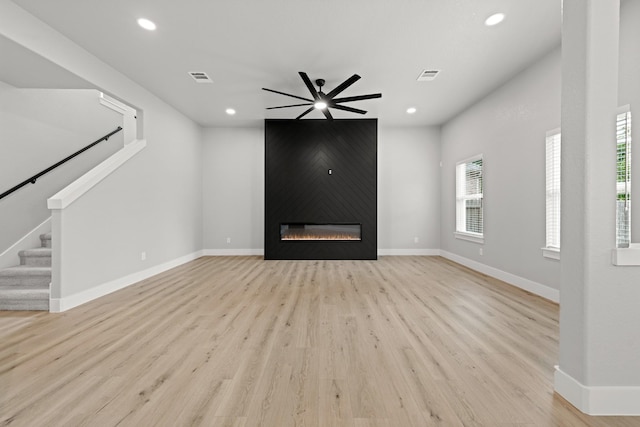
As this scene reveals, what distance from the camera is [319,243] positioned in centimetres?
629

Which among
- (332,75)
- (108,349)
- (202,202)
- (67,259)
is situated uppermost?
(332,75)

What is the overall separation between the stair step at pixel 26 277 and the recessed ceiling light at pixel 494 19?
17.8 ft

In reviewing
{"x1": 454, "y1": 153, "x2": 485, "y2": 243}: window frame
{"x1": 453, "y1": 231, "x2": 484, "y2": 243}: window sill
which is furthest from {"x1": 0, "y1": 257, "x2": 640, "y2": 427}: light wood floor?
{"x1": 454, "y1": 153, "x2": 485, "y2": 243}: window frame

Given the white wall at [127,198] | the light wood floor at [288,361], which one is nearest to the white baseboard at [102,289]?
the white wall at [127,198]

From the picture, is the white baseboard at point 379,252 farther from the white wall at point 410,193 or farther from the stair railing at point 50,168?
the stair railing at point 50,168

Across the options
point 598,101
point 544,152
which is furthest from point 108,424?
point 544,152

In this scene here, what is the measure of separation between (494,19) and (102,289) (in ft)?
17.4

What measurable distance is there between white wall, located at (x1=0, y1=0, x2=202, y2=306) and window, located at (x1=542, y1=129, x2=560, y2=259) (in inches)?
213

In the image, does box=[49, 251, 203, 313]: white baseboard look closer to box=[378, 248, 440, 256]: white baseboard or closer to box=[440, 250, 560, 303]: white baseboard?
box=[378, 248, 440, 256]: white baseboard

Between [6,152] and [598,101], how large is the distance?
577cm

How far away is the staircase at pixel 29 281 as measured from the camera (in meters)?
3.06

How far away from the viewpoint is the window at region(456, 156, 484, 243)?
17.2 feet

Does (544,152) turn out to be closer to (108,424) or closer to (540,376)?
(540,376)

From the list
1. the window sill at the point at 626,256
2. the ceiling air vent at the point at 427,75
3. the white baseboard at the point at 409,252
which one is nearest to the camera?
the window sill at the point at 626,256
